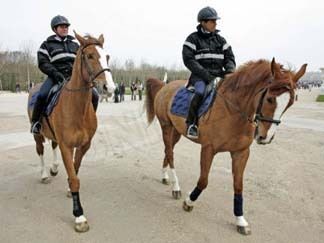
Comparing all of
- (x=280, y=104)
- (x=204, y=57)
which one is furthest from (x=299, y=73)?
(x=204, y=57)

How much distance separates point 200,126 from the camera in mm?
4191

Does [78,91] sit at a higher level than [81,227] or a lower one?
higher

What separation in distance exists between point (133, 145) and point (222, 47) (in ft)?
16.2

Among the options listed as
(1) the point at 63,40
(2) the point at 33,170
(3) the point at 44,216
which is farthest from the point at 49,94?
(2) the point at 33,170

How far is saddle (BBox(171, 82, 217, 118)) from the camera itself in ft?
13.7

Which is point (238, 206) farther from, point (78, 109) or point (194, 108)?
point (78, 109)

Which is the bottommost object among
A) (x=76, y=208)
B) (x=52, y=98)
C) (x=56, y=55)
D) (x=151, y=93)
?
(x=76, y=208)

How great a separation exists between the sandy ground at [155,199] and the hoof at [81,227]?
0.22 feet

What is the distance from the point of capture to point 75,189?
13.5 ft

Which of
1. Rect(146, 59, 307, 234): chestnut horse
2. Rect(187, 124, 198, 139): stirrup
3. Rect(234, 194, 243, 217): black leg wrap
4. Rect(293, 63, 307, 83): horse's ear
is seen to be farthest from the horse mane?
Rect(234, 194, 243, 217): black leg wrap

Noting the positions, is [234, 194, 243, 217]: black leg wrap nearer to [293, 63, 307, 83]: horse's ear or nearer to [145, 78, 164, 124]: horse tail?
[293, 63, 307, 83]: horse's ear

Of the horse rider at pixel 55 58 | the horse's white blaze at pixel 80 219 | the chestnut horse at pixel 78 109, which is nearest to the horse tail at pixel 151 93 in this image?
the horse rider at pixel 55 58

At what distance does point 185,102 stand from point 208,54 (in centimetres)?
78

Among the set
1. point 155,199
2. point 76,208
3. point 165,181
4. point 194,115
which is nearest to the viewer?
point 76,208
